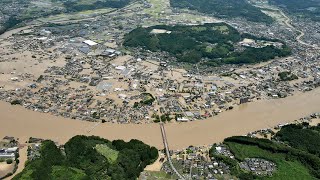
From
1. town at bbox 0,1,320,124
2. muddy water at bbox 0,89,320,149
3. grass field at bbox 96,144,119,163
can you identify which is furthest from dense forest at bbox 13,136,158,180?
town at bbox 0,1,320,124

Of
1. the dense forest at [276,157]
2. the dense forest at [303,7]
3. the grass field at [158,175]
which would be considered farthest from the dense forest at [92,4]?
the grass field at [158,175]

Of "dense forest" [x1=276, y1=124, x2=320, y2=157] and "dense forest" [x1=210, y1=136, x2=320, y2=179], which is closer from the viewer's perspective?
"dense forest" [x1=210, y1=136, x2=320, y2=179]

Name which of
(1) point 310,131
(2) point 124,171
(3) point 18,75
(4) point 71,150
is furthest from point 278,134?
(3) point 18,75

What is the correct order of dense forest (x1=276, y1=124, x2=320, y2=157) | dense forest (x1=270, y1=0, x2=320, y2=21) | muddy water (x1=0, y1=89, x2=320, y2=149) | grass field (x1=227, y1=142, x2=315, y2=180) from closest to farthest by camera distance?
grass field (x1=227, y1=142, x2=315, y2=180), dense forest (x1=276, y1=124, x2=320, y2=157), muddy water (x1=0, y1=89, x2=320, y2=149), dense forest (x1=270, y1=0, x2=320, y2=21)

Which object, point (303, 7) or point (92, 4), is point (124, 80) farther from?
point (303, 7)

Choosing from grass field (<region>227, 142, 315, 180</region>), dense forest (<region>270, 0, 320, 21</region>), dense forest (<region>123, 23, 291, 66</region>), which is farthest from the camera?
dense forest (<region>270, 0, 320, 21</region>)

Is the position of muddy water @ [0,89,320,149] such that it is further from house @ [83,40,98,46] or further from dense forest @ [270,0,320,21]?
dense forest @ [270,0,320,21]

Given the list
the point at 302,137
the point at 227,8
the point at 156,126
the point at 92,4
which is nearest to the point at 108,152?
the point at 156,126

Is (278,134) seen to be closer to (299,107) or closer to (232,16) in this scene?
(299,107)
